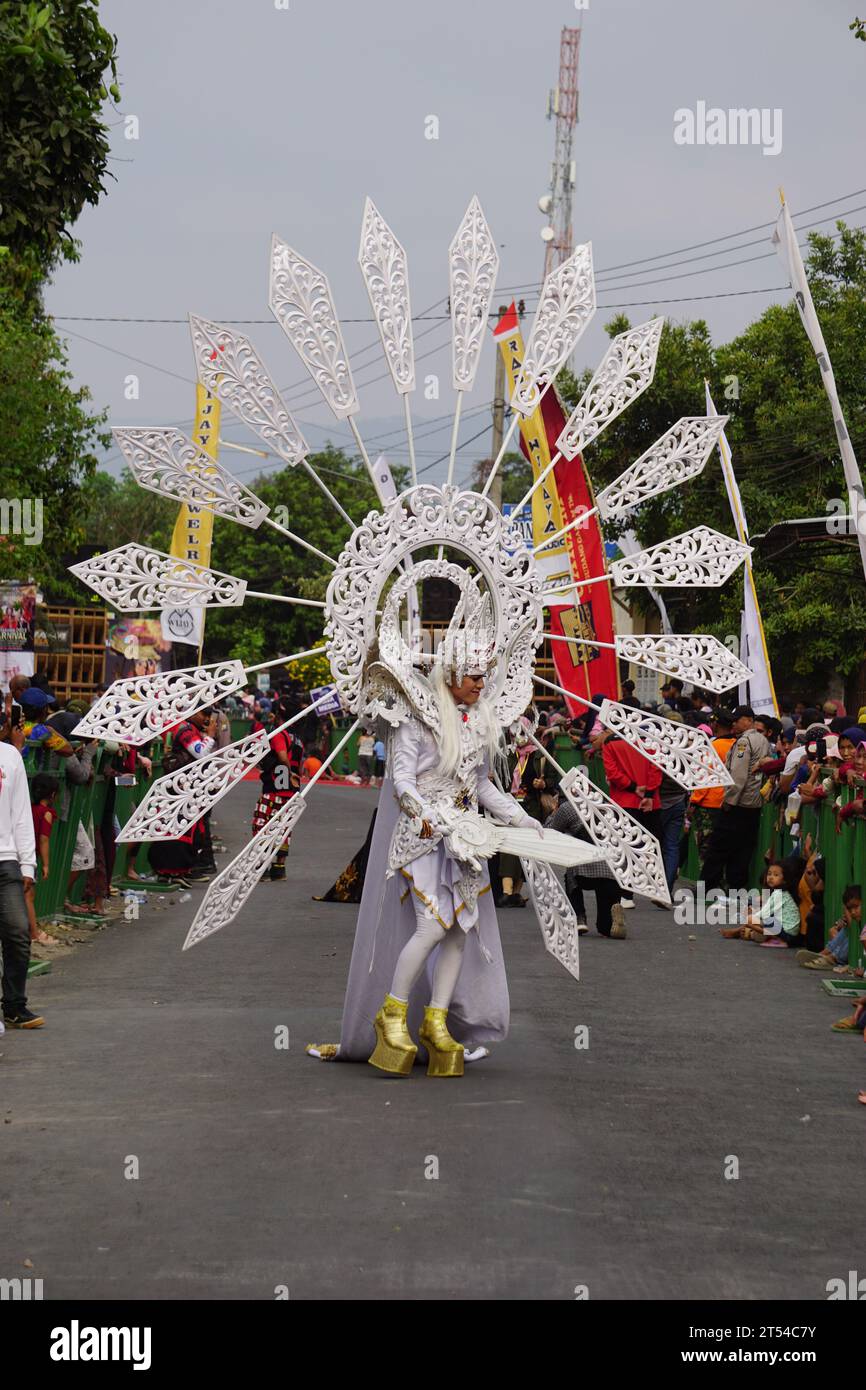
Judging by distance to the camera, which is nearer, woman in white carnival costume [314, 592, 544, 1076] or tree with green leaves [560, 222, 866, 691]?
woman in white carnival costume [314, 592, 544, 1076]

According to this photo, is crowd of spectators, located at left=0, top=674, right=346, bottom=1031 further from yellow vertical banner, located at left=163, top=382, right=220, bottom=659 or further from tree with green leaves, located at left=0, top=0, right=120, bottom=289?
tree with green leaves, located at left=0, top=0, right=120, bottom=289

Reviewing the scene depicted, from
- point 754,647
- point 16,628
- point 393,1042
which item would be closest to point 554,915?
point 393,1042

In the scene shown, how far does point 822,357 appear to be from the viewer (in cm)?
1107

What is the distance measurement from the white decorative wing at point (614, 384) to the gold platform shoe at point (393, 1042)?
10.4 feet

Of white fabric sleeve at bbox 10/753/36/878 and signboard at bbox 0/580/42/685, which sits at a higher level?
signboard at bbox 0/580/42/685

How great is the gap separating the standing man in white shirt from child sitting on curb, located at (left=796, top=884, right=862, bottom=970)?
5.72 meters

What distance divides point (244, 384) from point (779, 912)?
280 inches

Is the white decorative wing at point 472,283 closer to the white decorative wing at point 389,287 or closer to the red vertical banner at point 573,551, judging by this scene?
the white decorative wing at point 389,287

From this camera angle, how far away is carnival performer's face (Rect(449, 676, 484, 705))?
28.7ft

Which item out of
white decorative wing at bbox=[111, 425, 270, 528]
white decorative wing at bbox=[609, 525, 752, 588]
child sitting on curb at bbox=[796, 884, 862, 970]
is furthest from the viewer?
child sitting on curb at bbox=[796, 884, 862, 970]

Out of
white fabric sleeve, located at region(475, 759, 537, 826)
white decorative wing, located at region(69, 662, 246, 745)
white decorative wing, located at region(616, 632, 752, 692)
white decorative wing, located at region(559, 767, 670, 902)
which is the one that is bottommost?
white decorative wing, located at region(559, 767, 670, 902)

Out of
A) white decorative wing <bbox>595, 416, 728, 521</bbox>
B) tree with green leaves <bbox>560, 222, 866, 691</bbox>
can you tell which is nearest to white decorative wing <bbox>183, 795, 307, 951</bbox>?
white decorative wing <bbox>595, 416, 728, 521</bbox>

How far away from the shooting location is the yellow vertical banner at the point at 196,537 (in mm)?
17797

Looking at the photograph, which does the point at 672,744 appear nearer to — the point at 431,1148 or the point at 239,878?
the point at 239,878
